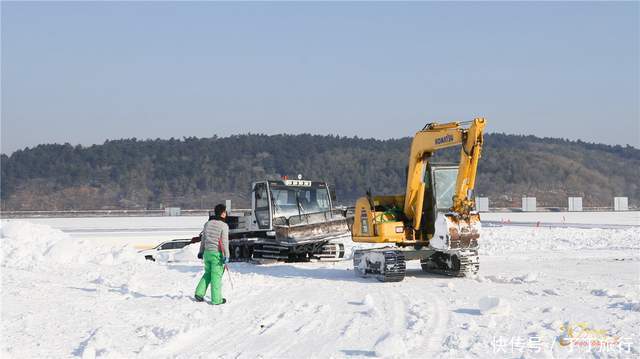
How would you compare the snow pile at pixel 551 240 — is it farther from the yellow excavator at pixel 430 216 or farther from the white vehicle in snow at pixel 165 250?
the white vehicle in snow at pixel 165 250

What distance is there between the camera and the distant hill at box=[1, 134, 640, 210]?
9250 centimetres

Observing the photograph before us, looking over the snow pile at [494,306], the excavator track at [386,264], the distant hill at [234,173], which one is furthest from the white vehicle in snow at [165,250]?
the distant hill at [234,173]

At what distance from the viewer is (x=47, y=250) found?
17.5 metres

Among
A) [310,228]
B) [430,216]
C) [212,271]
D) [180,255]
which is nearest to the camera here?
[212,271]

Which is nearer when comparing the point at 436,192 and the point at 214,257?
the point at 214,257

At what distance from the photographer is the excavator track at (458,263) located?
14.9m

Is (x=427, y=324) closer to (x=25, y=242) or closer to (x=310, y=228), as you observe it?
(x=310, y=228)

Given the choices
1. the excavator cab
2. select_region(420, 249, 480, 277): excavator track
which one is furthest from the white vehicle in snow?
the excavator cab

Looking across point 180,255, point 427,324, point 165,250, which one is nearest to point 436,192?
point 427,324

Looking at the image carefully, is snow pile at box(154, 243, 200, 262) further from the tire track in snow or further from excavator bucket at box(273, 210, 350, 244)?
the tire track in snow

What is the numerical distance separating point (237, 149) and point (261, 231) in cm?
10188

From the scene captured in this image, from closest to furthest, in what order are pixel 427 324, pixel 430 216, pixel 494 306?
pixel 427 324
pixel 494 306
pixel 430 216

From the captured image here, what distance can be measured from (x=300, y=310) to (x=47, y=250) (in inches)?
369

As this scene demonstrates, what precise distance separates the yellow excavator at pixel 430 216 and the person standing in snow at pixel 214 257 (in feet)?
13.4
